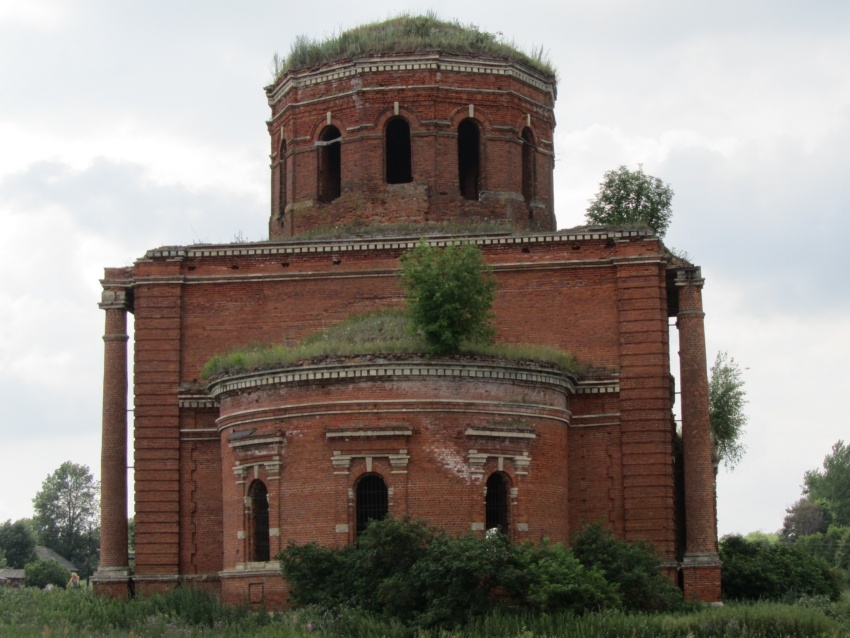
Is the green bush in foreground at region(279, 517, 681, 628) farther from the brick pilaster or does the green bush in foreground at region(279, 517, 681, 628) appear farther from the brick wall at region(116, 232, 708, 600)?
the brick pilaster

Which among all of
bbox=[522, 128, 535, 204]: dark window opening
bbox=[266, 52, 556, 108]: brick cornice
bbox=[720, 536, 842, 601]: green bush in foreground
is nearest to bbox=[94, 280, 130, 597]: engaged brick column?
bbox=[266, 52, 556, 108]: brick cornice

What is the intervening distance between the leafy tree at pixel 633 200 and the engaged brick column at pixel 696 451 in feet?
16.9

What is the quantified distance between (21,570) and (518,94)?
48341 millimetres

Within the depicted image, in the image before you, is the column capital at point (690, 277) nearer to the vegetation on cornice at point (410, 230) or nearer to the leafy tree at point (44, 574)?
the vegetation on cornice at point (410, 230)

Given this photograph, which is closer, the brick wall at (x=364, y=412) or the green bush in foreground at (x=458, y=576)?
the green bush in foreground at (x=458, y=576)

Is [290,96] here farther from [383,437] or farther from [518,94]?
[383,437]

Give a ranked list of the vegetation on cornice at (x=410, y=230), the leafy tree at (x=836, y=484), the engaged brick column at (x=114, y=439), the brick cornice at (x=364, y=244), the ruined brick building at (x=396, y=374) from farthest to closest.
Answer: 1. the leafy tree at (x=836, y=484)
2. the vegetation on cornice at (x=410, y=230)
3. the engaged brick column at (x=114, y=439)
4. the brick cornice at (x=364, y=244)
5. the ruined brick building at (x=396, y=374)

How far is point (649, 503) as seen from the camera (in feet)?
98.6

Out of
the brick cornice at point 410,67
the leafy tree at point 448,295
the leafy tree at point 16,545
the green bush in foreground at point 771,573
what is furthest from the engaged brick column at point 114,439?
the leafy tree at point 16,545

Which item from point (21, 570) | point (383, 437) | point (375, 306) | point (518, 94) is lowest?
point (21, 570)

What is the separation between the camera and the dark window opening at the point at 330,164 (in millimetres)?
34156

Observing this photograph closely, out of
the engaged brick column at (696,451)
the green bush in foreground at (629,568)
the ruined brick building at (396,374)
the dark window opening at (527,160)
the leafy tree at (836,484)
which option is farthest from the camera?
the leafy tree at (836,484)

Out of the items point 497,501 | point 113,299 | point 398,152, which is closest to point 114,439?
point 113,299

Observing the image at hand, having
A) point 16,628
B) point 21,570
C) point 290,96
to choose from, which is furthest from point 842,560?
point 16,628
